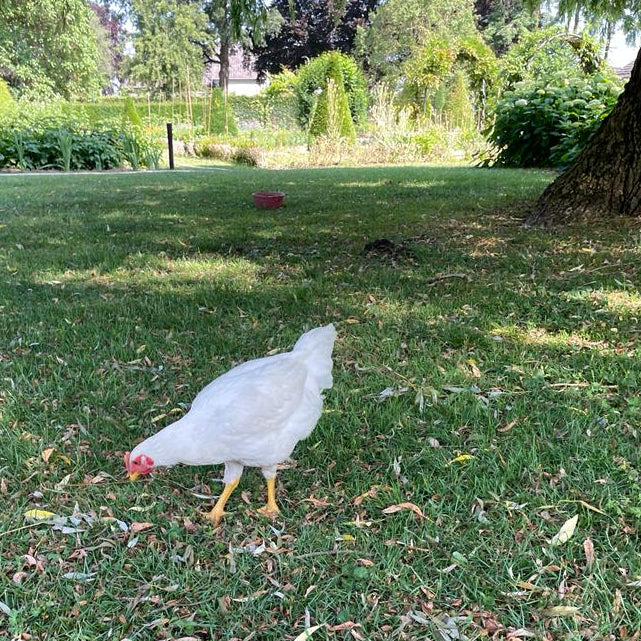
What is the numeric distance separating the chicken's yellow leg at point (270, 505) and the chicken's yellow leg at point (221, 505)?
0.41 feet

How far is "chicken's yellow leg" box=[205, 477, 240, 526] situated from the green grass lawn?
56 millimetres

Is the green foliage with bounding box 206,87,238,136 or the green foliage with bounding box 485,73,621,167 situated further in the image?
the green foliage with bounding box 206,87,238,136

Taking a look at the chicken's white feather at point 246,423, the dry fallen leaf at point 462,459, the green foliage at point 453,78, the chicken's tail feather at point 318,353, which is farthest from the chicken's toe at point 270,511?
the green foliage at point 453,78

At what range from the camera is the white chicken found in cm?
185

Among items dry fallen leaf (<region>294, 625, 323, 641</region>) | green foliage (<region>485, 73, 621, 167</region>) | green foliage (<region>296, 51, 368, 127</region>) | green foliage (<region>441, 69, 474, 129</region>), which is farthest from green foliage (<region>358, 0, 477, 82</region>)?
dry fallen leaf (<region>294, 625, 323, 641</region>)

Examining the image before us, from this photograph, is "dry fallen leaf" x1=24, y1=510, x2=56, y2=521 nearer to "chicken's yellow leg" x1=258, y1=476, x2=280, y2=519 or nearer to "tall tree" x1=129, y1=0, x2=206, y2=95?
"chicken's yellow leg" x1=258, y1=476, x2=280, y2=519

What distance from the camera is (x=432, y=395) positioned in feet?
8.75

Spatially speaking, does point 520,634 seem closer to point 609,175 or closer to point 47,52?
point 609,175

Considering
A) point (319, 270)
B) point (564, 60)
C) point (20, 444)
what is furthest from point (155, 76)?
point (20, 444)

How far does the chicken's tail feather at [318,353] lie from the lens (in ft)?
6.81

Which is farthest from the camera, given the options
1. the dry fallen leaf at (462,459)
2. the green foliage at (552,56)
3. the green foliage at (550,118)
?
the green foliage at (552,56)

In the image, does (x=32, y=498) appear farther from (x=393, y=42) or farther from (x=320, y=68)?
(x=393, y=42)

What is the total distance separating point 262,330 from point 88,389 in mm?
1086

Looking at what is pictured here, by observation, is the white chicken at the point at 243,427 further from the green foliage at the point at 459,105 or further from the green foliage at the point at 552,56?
the green foliage at the point at 459,105
